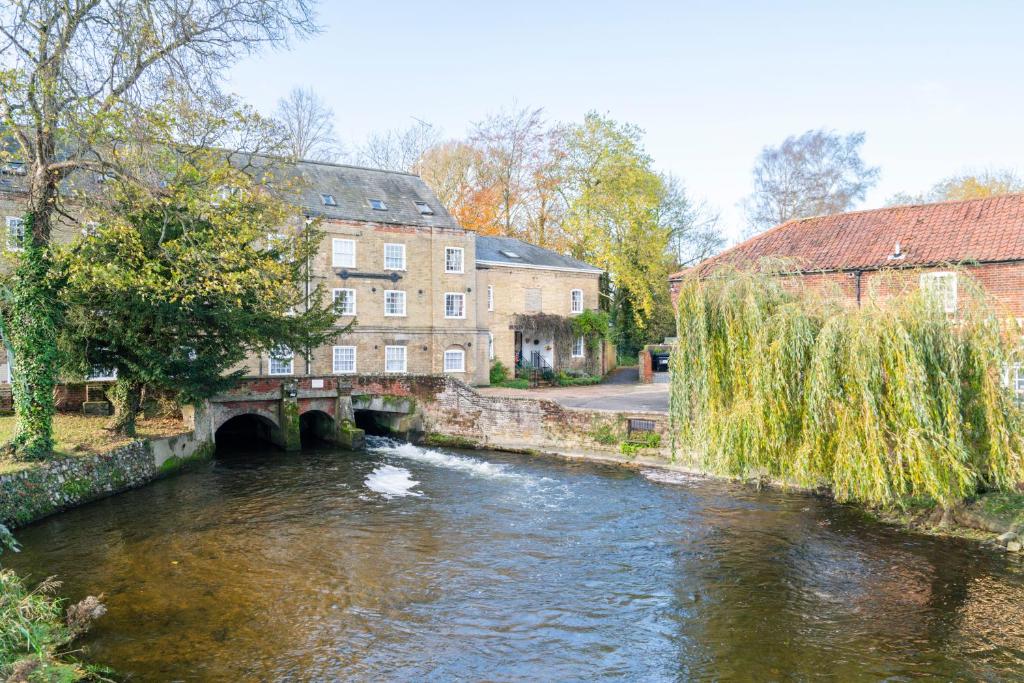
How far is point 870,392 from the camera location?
11.9 meters

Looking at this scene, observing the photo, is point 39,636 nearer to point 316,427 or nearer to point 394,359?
point 316,427

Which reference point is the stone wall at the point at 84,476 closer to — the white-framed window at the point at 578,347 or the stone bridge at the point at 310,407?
the stone bridge at the point at 310,407

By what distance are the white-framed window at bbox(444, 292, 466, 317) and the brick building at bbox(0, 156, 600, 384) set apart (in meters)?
0.05

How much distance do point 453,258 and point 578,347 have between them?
9281 mm

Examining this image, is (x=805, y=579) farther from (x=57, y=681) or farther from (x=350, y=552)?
(x=57, y=681)

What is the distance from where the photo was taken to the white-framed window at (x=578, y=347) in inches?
1422

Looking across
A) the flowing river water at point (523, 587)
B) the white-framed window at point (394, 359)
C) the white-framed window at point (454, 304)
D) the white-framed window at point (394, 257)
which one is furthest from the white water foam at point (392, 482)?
the white-framed window at point (394, 257)

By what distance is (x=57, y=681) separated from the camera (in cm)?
754

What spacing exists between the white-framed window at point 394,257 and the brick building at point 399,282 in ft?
0.14

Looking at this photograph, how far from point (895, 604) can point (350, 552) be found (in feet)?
31.5

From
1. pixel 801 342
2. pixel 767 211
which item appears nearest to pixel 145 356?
pixel 801 342

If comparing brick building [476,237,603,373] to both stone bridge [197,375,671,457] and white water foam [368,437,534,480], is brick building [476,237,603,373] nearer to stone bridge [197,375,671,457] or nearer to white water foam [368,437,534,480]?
stone bridge [197,375,671,457]

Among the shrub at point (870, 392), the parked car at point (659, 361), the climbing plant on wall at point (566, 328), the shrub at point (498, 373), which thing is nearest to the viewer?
the shrub at point (870, 392)

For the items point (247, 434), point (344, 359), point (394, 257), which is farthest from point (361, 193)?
point (247, 434)
